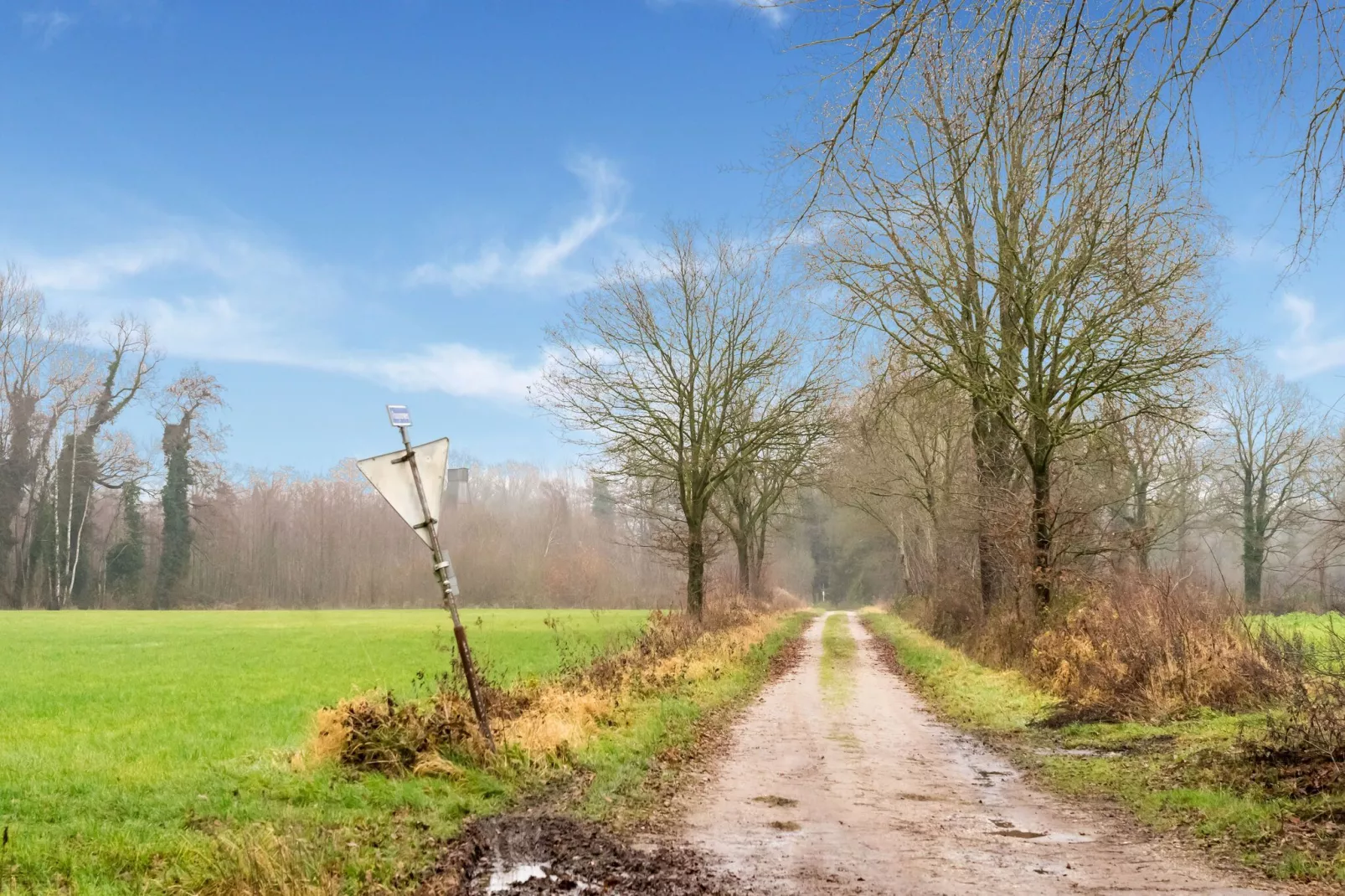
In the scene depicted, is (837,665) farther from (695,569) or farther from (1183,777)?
(1183,777)

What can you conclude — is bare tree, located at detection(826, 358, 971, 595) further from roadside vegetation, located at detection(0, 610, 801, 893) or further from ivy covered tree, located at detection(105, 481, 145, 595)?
ivy covered tree, located at detection(105, 481, 145, 595)

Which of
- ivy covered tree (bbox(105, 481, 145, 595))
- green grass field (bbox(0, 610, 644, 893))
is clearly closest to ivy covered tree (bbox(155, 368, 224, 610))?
ivy covered tree (bbox(105, 481, 145, 595))

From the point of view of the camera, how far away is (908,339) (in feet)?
58.7

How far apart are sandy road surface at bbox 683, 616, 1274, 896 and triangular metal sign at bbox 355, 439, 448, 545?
142 inches

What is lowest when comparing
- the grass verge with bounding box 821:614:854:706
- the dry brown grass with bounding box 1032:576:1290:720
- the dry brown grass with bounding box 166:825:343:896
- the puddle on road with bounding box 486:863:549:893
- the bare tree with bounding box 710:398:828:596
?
the grass verge with bounding box 821:614:854:706

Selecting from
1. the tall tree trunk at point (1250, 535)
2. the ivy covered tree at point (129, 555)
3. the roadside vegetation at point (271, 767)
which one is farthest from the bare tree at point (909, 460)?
the ivy covered tree at point (129, 555)

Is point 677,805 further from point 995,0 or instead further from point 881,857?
point 995,0

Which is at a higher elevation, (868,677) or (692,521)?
(692,521)

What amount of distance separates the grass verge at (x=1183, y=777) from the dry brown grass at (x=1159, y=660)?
18.4 inches

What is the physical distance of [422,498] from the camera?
8695 mm

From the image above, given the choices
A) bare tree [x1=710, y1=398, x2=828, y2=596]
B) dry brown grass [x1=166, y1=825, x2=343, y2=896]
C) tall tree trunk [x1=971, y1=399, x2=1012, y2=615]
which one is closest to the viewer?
dry brown grass [x1=166, y1=825, x2=343, y2=896]

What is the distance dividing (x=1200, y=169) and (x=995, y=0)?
1520 millimetres

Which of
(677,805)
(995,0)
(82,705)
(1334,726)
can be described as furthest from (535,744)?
(82,705)

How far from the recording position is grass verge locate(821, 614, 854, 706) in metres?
16.0
